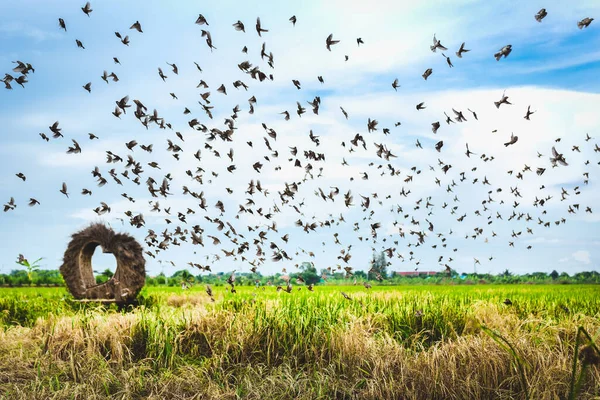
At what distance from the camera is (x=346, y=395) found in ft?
22.6

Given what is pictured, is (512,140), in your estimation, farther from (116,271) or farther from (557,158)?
(116,271)

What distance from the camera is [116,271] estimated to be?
16.5m

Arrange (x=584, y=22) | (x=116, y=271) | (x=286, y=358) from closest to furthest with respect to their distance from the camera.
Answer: (x=286, y=358)
(x=584, y=22)
(x=116, y=271)

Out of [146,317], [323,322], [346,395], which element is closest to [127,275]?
[146,317]

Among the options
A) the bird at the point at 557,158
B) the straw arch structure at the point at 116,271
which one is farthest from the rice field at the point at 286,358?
the straw arch structure at the point at 116,271

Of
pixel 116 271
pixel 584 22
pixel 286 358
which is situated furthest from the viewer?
pixel 116 271

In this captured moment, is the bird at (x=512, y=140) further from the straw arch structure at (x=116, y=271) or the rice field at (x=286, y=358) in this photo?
the straw arch structure at (x=116, y=271)

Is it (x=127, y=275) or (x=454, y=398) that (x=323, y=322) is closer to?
(x=454, y=398)

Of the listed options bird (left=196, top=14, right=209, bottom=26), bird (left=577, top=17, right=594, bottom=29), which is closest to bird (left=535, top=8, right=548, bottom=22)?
bird (left=577, top=17, right=594, bottom=29)

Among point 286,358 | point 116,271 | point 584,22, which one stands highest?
point 584,22

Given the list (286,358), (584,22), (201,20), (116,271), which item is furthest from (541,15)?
(116,271)

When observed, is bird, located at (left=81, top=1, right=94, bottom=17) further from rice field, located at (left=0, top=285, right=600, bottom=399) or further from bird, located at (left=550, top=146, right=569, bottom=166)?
bird, located at (left=550, top=146, right=569, bottom=166)

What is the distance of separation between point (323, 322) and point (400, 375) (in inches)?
79.4

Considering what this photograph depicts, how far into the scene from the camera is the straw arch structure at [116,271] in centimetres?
1652
